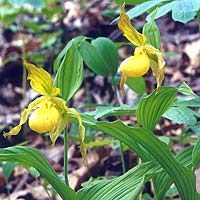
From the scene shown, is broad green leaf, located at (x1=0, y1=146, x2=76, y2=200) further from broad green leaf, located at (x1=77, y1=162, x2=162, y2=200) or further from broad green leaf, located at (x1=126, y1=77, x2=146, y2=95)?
broad green leaf, located at (x1=126, y1=77, x2=146, y2=95)

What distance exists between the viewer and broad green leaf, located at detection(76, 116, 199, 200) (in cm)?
93

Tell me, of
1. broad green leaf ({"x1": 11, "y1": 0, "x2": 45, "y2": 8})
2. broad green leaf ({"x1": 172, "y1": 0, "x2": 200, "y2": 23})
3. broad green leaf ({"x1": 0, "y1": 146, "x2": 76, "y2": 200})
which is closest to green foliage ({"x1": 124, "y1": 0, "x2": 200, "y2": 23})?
broad green leaf ({"x1": 172, "y1": 0, "x2": 200, "y2": 23})

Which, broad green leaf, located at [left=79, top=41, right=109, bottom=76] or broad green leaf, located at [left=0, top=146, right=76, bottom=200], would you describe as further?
broad green leaf, located at [left=79, top=41, right=109, bottom=76]

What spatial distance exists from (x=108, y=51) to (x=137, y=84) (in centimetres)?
26

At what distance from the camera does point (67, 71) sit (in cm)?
104

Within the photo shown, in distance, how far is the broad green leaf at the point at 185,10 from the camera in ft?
3.53

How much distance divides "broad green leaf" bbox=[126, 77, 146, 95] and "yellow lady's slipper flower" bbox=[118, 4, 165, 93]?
0.44 m

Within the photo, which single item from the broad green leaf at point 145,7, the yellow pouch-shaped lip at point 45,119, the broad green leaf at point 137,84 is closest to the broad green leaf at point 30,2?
the broad green leaf at point 137,84

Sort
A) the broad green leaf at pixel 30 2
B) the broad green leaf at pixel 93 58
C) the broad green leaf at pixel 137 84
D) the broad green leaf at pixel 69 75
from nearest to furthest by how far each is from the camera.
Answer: the broad green leaf at pixel 69 75, the broad green leaf at pixel 93 58, the broad green leaf at pixel 137 84, the broad green leaf at pixel 30 2

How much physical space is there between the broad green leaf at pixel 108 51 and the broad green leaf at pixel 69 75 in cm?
21

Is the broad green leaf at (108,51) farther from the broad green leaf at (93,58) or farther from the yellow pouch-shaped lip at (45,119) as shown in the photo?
the yellow pouch-shaped lip at (45,119)

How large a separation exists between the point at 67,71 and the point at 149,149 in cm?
26

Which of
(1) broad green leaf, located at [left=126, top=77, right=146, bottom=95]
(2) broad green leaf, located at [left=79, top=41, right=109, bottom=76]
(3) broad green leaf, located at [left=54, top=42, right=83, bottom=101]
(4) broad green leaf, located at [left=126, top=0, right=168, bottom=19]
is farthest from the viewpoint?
(1) broad green leaf, located at [left=126, top=77, right=146, bottom=95]

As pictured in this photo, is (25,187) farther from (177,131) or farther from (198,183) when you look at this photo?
(198,183)
